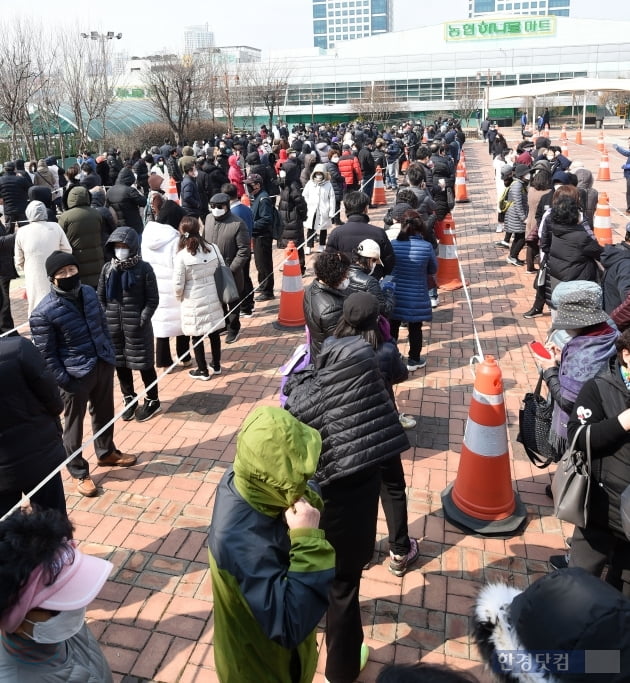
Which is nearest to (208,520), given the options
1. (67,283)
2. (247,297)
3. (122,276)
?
(67,283)

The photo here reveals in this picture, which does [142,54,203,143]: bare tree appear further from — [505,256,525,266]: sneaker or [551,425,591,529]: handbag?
[551,425,591,529]: handbag

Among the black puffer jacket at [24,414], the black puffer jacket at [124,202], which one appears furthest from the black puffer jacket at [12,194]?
the black puffer jacket at [24,414]

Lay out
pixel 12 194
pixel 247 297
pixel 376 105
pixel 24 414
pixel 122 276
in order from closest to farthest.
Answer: pixel 24 414 < pixel 122 276 < pixel 247 297 < pixel 12 194 < pixel 376 105

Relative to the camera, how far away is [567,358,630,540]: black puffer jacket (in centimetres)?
263

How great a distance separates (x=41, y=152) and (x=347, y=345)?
28613mm

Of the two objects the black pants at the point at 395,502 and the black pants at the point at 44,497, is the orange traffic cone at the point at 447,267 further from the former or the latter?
the black pants at the point at 44,497

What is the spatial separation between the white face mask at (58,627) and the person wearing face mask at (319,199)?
8989 millimetres

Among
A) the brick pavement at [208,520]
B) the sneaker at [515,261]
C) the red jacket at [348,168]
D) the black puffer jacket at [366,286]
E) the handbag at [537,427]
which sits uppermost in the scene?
the red jacket at [348,168]

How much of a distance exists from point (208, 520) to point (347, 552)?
5.78 ft

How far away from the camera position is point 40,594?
5.29 ft

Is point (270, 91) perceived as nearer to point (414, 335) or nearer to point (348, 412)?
point (414, 335)

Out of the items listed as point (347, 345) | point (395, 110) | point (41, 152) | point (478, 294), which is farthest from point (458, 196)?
point (395, 110)

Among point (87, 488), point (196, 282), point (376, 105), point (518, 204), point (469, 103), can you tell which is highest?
point (376, 105)

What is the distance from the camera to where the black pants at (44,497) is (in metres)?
3.43
